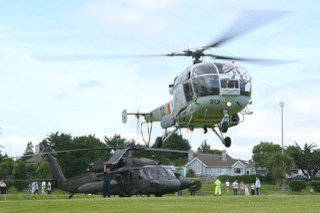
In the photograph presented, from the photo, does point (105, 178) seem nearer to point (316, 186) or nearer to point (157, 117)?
point (157, 117)

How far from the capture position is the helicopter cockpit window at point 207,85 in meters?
23.1

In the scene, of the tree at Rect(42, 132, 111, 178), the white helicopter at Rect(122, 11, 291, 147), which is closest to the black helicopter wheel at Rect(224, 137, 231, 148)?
the white helicopter at Rect(122, 11, 291, 147)

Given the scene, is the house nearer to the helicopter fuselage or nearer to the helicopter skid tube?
the helicopter skid tube

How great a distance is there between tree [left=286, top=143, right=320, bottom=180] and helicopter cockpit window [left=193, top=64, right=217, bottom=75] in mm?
77510

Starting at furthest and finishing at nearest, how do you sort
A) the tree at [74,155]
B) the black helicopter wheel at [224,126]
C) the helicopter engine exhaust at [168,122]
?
the tree at [74,155] < the helicopter engine exhaust at [168,122] < the black helicopter wheel at [224,126]

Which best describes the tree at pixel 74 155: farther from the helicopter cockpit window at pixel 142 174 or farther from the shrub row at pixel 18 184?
the helicopter cockpit window at pixel 142 174

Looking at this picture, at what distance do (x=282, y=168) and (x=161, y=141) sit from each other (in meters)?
42.2

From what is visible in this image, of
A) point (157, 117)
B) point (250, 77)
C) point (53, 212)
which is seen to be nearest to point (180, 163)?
point (157, 117)

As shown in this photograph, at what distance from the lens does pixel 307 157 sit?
9612 cm

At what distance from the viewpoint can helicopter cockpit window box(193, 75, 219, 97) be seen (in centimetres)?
2308

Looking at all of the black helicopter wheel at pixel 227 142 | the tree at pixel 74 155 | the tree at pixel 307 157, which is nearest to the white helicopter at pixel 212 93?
the black helicopter wheel at pixel 227 142

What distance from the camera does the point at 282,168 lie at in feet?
218

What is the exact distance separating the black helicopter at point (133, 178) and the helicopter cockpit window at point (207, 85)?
570 cm

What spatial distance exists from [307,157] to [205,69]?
7869 cm
